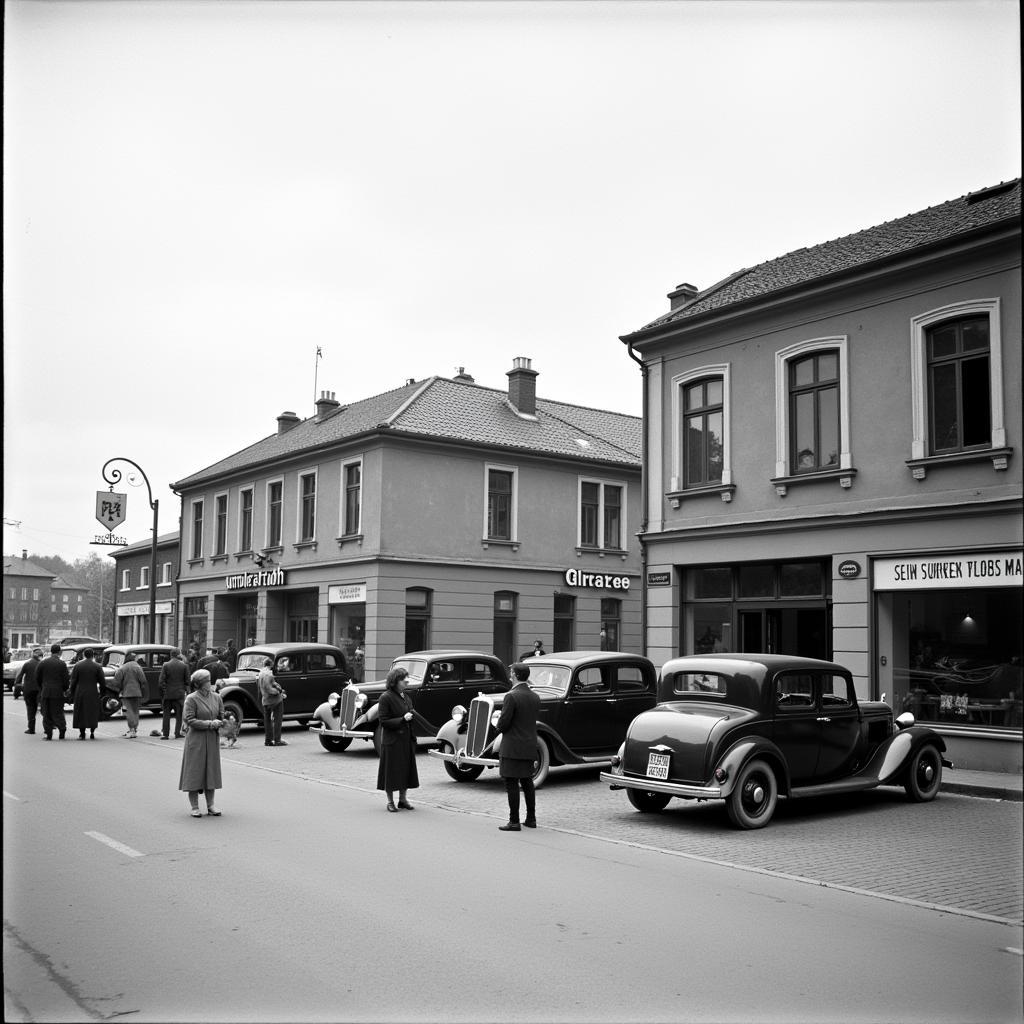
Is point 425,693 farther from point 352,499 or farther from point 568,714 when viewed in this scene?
point 352,499

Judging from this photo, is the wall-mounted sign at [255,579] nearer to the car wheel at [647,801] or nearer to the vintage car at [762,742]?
the vintage car at [762,742]

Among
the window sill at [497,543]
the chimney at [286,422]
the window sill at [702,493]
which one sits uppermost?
the chimney at [286,422]

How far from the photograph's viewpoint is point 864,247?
17578mm

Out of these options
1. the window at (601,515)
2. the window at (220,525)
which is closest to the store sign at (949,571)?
the window at (601,515)

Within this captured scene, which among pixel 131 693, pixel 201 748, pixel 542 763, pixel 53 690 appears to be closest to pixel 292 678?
pixel 131 693

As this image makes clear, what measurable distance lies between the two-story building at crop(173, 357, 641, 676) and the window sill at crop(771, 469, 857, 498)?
13139 mm

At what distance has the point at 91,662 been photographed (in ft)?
64.4

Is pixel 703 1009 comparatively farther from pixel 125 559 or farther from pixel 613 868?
pixel 125 559

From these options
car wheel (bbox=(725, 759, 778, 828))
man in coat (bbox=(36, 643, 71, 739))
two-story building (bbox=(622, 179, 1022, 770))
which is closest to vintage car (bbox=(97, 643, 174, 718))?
man in coat (bbox=(36, 643, 71, 739))

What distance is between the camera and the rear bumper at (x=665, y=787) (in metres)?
10.3

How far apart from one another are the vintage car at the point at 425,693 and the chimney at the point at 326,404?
20.1 meters

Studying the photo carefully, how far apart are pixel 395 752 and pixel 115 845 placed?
3446mm

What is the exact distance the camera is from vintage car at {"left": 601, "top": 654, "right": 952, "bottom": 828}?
1063 centimetres

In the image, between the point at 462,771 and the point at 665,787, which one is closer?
the point at 665,787
